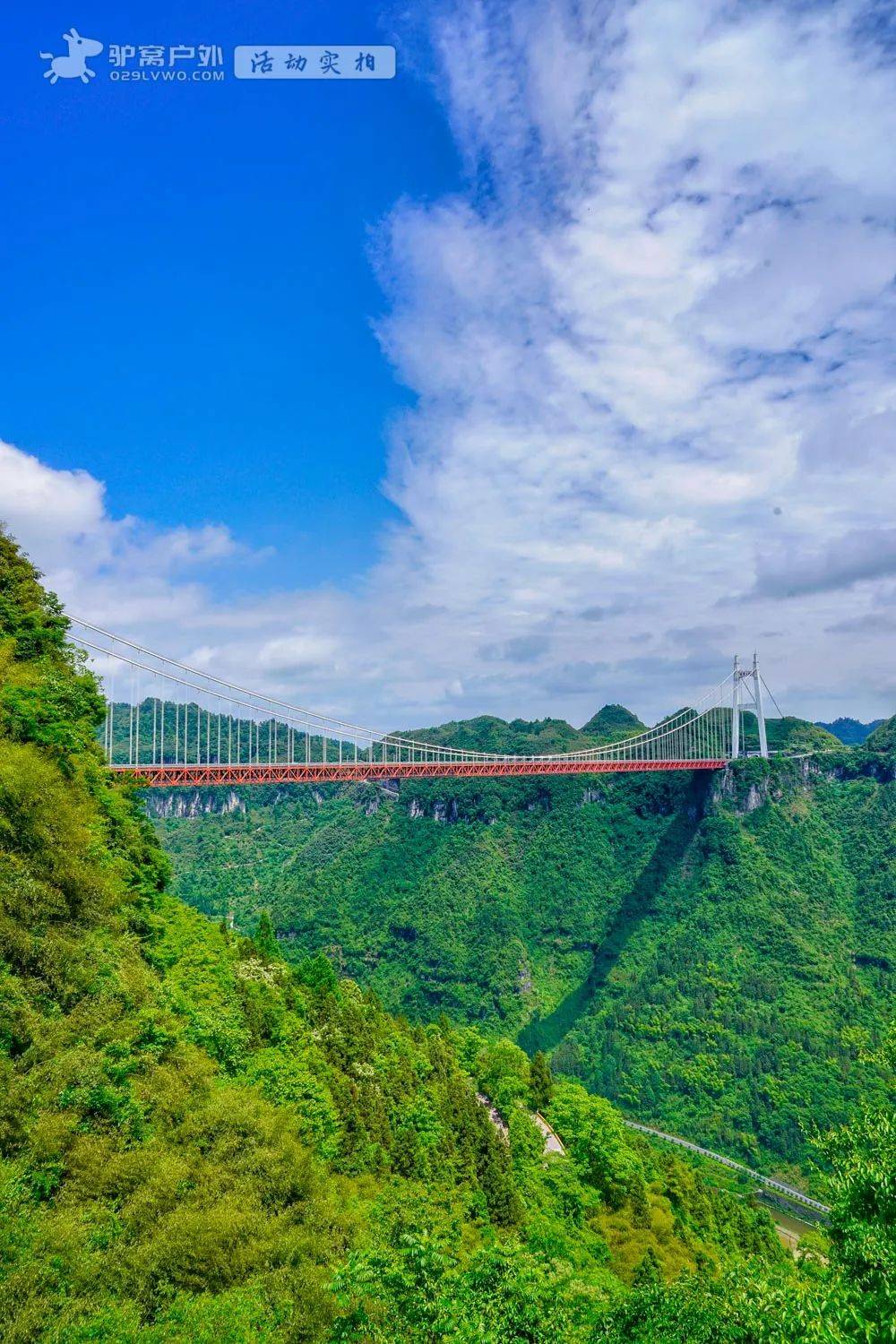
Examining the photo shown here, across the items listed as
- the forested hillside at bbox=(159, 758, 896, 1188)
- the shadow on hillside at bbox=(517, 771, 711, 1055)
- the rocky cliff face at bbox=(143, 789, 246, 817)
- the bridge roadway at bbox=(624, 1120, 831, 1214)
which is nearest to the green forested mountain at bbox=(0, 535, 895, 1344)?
the bridge roadway at bbox=(624, 1120, 831, 1214)

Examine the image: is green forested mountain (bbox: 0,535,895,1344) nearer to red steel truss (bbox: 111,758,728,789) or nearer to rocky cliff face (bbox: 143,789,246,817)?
red steel truss (bbox: 111,758,728,789)

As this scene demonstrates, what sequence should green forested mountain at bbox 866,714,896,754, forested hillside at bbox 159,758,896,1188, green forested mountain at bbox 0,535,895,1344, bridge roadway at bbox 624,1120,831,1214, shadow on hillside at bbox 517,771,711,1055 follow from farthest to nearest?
1. green forested mountain at bbox 866,714,896,754
2. shadow on hillside at bbox 517,771,711,1055
3. forested hillside at bbox 159,758,896,1188
4. bridge roadway at bbox 624,1120,831,1214
5. green forested mountain at bbox 0,535,895,1344

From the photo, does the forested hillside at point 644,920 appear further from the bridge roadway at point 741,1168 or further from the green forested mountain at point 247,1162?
the green forested mountain at point 247,1162

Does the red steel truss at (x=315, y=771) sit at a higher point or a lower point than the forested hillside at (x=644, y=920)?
higher

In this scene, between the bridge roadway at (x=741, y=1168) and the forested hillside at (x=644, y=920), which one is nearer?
the bridge roadway at (x=741, y=1168)

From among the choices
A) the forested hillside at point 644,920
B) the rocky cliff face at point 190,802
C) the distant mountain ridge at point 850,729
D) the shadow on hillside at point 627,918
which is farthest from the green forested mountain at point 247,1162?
the distant mountain ridge at point 850,729

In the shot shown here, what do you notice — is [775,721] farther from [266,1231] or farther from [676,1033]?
[266,1231]
